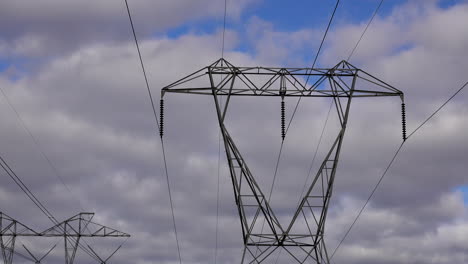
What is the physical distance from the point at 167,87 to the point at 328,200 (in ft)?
24.8

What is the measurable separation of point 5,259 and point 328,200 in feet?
125

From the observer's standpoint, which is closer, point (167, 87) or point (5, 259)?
point (167, 87)

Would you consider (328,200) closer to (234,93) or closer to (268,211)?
(268,211)

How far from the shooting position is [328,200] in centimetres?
3319

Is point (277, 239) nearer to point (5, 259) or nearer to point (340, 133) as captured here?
point (340, 133)

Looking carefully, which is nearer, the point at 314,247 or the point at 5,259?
the point at 314,247

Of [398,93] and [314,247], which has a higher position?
[398,93]

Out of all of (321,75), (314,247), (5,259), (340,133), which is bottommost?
(314,247)

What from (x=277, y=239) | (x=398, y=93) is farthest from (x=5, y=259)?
(x=398, y=93)

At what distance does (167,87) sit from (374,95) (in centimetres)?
814

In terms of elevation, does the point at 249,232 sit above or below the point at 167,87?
below

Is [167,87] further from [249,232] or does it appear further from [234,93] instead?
[249,232]

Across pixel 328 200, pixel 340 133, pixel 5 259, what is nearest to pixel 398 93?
pixel 340 133

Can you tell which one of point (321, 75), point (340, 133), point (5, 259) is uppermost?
point (5, 259)
